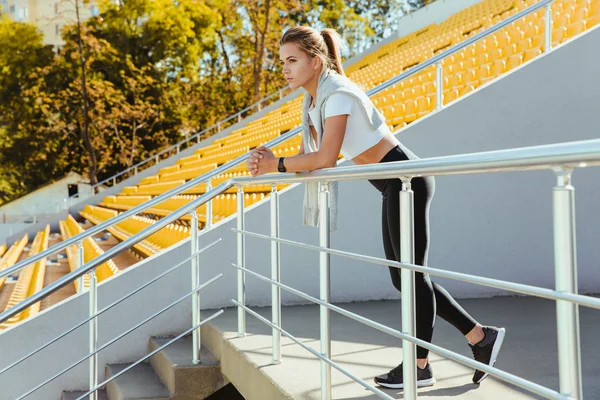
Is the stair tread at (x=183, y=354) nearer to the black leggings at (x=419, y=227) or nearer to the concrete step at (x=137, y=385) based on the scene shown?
the concrete step at (x=137, y=385)

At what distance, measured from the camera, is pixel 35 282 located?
7195 millimetres

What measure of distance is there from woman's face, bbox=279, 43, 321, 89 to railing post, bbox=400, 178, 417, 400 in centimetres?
69

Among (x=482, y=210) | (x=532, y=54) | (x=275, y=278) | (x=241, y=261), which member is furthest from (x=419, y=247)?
(x=532, y=54)

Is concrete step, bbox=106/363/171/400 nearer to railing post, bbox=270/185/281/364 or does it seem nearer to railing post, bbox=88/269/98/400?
railing post, bbox=88/269/98/400

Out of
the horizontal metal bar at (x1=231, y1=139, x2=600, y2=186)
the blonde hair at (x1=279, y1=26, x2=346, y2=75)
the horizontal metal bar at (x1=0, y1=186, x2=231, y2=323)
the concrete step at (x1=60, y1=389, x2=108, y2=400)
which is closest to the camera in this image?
the horizontal metal bar at (x1=231, y1=139, x2=600, y2=186)

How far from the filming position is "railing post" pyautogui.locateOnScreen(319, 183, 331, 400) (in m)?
2.48

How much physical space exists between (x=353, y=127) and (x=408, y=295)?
A: 26.5 inches

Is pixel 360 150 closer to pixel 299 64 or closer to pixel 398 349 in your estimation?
pixel 299 64

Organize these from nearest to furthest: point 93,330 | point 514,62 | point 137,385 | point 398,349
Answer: point 398,349
point 93,330
point 137,385
point 514,62

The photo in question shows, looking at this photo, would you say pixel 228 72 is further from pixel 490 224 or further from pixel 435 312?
pixel 435 312

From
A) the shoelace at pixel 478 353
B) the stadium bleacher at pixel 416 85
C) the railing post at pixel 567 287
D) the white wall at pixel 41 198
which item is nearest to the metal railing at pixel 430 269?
the railing post at pixel 567 287

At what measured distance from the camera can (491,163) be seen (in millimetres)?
1553

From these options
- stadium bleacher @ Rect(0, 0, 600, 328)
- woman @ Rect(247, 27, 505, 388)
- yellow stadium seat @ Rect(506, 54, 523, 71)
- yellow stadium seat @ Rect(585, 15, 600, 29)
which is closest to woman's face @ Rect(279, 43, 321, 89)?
woman @ Rect(247, 27, 505, 388)

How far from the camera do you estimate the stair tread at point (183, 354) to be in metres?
3.90
